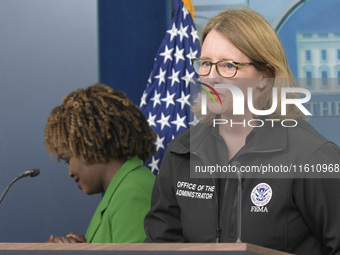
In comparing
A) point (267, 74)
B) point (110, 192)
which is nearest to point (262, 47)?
point (267, 74)

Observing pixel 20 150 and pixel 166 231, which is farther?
pixel 20 150

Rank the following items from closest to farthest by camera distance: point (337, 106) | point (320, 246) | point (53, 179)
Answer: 1. point (320, 246)
2. point (337, 106)
3. point (53, 179)

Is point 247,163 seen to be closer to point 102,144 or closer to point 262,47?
point 262,47

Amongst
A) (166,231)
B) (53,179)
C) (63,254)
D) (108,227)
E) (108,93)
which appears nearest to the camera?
(63,254)

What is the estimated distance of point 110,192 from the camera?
127 inches

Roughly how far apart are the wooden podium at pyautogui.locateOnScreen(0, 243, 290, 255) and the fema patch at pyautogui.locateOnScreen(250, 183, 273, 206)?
66cm

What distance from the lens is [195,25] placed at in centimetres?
420

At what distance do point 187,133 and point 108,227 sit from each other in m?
0.79

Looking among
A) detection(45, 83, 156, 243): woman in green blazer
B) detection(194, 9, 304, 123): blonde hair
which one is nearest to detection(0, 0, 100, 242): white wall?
detection(45, 83, 156, 243): woman in green blazer

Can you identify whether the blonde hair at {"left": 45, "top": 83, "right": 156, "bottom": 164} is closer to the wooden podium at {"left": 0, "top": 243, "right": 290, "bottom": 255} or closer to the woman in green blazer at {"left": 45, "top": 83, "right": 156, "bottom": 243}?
the woman in green blazer at {"left": 45, "top": 83, "right": 156, "bottom": 243}

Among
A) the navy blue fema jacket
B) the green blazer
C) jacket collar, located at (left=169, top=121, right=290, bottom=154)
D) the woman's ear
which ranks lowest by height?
the green blazer

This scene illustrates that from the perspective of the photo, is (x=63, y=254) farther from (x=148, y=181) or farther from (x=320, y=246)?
(x=148, y=181)

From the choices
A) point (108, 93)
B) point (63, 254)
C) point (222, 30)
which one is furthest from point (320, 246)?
point (108, 93)

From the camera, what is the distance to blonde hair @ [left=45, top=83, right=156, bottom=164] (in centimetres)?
334
